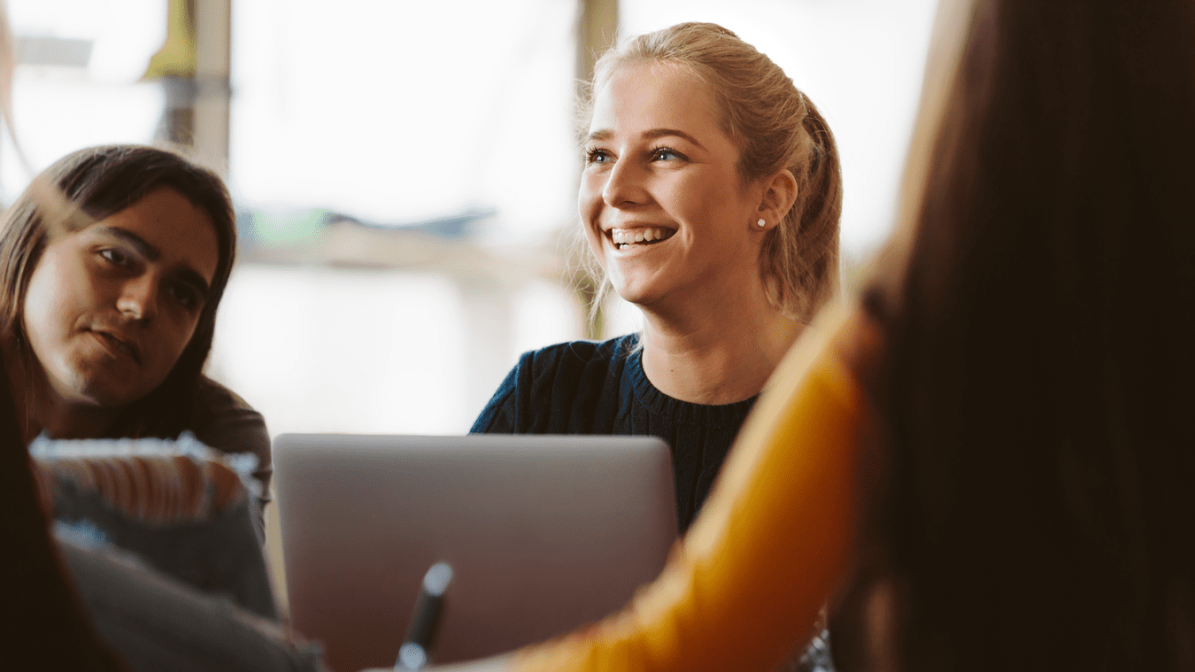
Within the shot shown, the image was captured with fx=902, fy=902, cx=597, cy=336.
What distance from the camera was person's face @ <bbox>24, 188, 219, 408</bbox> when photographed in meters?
1.30

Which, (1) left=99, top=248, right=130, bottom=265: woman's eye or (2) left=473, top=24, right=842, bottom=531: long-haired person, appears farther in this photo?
(2) left=473, top=24, right=842, bottom=531: long-haired person

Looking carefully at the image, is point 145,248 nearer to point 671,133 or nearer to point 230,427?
point 230,427

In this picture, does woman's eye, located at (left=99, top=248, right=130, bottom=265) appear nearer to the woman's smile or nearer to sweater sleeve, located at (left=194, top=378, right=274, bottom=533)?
sweater sleeve, located at (left=194, top=378, right=274, bottom=533)

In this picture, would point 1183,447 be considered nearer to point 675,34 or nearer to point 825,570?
point 825,570

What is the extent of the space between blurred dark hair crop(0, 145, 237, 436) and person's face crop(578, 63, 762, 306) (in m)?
0.64

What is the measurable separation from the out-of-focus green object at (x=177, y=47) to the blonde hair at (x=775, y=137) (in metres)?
1.39

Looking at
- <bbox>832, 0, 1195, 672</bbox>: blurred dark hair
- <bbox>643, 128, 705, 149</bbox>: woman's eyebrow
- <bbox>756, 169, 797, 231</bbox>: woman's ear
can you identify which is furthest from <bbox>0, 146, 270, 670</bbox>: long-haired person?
<bbox>832, 0, 1195, 672</bbox>: blurred dark hair

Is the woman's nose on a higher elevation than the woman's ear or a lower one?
lower

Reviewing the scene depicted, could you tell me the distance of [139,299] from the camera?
1.30m

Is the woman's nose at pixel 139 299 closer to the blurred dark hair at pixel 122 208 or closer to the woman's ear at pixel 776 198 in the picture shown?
the blurred dark hair at pixel 122 208

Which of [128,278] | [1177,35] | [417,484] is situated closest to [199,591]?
[417,484]

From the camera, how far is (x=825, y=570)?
0.60 meters

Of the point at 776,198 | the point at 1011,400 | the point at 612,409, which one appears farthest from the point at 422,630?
the point at 776,198

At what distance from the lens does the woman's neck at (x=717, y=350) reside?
1449mm
